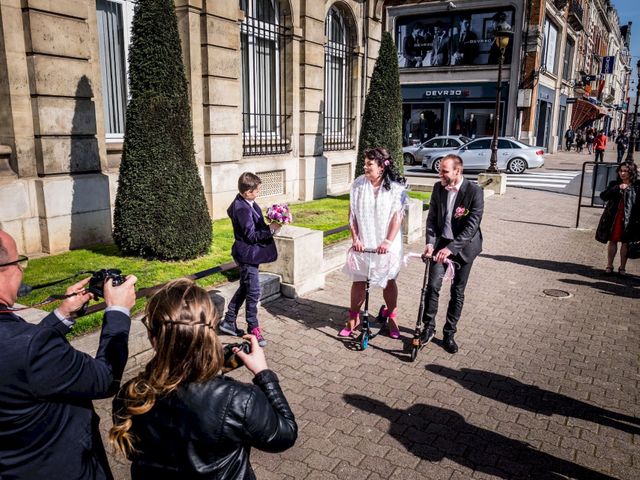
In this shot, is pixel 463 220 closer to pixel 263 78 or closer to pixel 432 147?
pixel 263 78

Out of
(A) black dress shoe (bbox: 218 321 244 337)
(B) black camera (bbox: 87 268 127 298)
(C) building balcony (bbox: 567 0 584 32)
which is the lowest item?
(A) black dress shoe (bbox: 218 321 244 337)

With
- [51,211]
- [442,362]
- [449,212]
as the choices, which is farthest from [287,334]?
[51,211]

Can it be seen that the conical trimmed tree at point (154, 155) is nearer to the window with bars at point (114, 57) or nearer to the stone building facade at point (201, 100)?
the stone building facade at point (201, 100)

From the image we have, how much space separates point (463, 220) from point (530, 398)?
1.86 meters

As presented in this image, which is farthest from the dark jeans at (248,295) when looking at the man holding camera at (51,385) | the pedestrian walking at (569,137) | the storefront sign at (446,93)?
the pedestrian walking at (569,137)

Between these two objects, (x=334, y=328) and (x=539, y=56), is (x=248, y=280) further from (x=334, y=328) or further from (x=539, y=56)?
(x=539, y=56)

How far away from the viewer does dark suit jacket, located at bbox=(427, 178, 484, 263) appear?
17.7ft

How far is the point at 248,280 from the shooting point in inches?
218

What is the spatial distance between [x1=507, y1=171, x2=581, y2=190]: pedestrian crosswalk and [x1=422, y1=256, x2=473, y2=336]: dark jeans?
53.6 feet

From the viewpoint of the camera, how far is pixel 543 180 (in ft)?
73.4

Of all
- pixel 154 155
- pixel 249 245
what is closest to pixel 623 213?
pixel 249 245

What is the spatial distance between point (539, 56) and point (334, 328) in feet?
106

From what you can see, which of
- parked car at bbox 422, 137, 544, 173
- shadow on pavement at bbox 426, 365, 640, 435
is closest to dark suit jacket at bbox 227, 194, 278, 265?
shadow on pavement at bbox 426, 365, 640, 435

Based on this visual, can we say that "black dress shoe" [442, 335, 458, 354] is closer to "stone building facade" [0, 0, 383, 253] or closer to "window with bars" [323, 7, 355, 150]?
"stone building facade" [0, 0, 383, 253]
